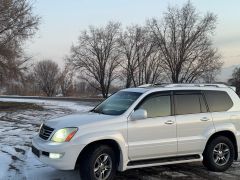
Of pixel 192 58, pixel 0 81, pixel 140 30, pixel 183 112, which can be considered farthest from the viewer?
pixel 140 30

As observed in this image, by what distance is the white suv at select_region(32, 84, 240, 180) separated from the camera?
695 centimetres

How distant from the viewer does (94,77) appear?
211ft

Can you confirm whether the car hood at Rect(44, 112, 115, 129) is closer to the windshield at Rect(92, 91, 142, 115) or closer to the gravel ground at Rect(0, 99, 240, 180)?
the windshield at Rect(92, 91, 142, 115)

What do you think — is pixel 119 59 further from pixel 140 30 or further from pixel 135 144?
pixel 135 144

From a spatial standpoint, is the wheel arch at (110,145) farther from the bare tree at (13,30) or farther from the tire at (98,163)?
the bare tree at (13,30)

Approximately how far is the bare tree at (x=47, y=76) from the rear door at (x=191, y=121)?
9342 cm

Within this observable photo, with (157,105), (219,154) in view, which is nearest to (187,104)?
(157,105)

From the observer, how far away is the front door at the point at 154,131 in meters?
7.44

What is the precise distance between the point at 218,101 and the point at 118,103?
2.28 m

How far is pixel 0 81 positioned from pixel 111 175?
25150mm

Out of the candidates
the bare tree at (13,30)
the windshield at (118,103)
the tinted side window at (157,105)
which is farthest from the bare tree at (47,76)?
the tinted side window at (157,105)

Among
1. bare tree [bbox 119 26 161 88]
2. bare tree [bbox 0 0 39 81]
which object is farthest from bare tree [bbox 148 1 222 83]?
bare tree [bbox 0 0 39 81]

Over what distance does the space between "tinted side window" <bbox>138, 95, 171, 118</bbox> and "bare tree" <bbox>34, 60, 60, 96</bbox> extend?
93673mm

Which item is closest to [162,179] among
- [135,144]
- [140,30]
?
[135,144]
